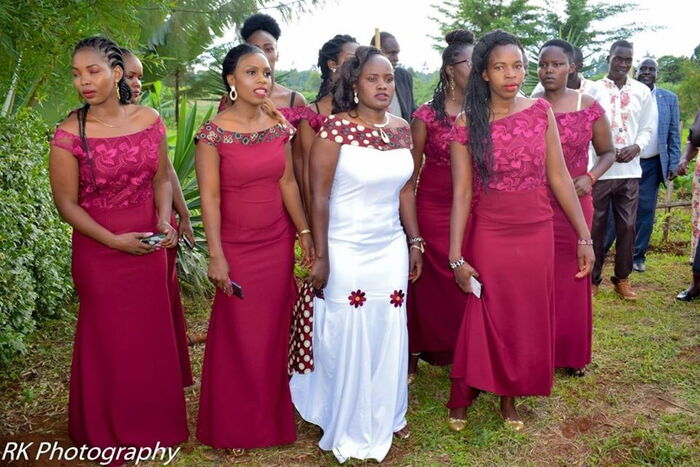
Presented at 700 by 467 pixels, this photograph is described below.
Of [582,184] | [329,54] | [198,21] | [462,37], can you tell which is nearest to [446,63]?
[462,37]

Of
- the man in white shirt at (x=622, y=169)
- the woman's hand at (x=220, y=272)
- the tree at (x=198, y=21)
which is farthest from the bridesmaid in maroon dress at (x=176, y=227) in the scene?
the tree at (x=198, y=21)

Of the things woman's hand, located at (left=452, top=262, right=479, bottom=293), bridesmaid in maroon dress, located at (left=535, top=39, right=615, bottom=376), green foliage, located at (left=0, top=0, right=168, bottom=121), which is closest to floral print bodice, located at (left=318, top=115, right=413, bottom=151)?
woman's hand, located at (left=452, top=262, right=479, bottom=293)

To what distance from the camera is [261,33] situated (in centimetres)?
437

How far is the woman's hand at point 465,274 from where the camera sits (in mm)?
3711

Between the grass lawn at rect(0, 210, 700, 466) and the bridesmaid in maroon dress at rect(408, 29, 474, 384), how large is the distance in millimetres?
340

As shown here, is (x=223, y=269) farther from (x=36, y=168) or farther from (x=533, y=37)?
(x=533, y=37)

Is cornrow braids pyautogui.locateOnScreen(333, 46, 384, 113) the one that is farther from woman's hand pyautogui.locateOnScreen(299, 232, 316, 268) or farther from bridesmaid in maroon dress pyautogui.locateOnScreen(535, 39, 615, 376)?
bridesmaid in maroon dress pyautogui.locateOnScreen(535, 39, 615, 376)

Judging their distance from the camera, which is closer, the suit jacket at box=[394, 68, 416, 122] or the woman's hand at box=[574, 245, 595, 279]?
the woman's hand at box=[574, 245, 595, 279]

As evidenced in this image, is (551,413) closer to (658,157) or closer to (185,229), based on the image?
(185,229)

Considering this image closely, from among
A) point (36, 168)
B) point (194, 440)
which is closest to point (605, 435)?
point (194, 440)

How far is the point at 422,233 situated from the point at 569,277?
1004mm

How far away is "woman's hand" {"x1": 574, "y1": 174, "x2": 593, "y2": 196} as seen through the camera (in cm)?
448

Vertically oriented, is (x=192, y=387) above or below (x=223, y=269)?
below

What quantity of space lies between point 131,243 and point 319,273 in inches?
37.5
